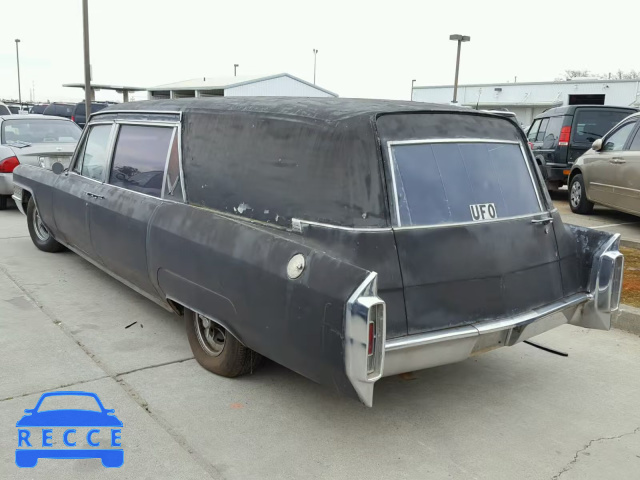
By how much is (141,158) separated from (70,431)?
85.3 inches

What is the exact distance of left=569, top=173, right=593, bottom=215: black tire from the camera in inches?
398

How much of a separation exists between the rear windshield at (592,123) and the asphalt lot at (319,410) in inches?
315

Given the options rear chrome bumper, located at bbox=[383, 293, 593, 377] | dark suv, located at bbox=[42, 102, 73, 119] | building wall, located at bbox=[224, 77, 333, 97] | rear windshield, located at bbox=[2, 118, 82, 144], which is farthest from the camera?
building wall, located at bbox=[224, 77, 333, 97]

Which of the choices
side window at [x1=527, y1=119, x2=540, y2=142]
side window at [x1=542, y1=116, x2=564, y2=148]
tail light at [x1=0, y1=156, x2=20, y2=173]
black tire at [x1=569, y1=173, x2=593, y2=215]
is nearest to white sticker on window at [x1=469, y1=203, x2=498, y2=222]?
black tire at [x1=569, y1=173, x2=593, y2=215]

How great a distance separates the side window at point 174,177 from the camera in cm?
403

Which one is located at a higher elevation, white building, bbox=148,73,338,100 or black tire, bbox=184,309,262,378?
white building, bbox=148,73,338,100

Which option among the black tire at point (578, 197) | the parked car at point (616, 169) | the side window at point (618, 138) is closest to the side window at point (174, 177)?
the parked car at point (616, 169)

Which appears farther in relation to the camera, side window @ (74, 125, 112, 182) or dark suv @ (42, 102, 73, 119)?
dark suv @ (42, 102, 73, 119)

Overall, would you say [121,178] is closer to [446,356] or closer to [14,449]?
[14,449]

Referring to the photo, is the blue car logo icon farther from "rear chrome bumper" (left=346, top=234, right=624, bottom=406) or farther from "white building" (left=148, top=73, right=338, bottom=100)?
"white building" (left=148, top=73, right=338, bottom=100)

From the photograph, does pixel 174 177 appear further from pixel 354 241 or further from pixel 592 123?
pixel 592 123

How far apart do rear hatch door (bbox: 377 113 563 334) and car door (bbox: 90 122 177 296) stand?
186cm

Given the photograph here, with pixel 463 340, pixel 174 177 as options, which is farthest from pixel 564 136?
pixel 463 340

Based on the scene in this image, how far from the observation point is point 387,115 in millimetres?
3197
